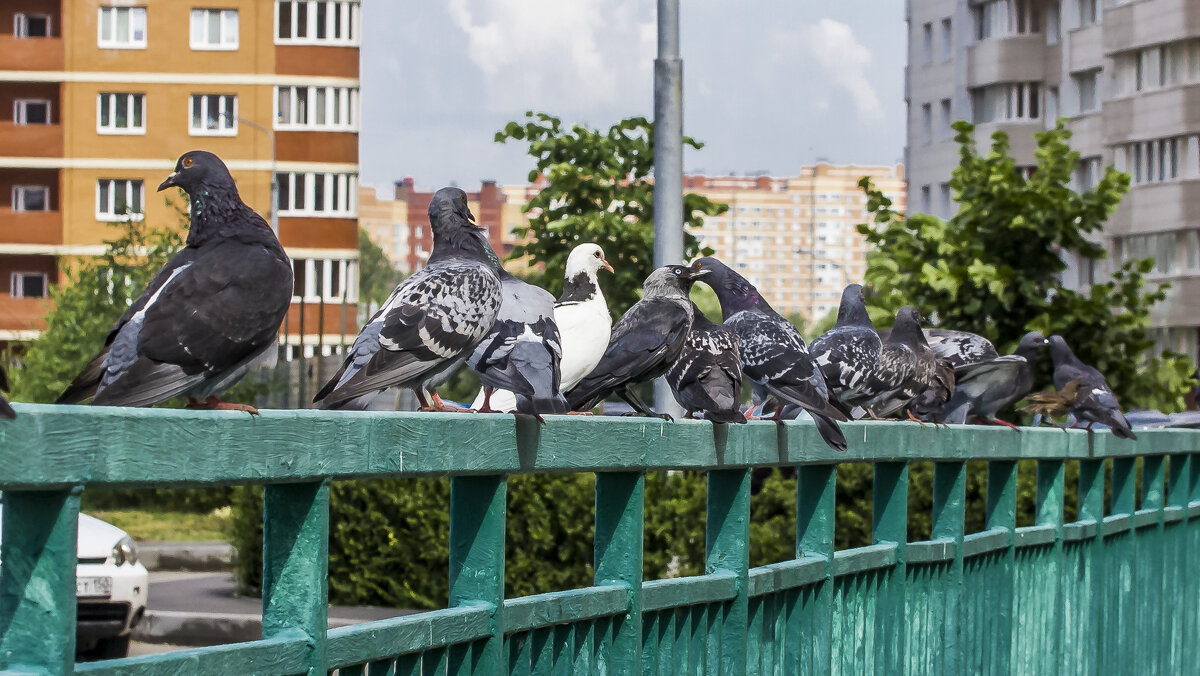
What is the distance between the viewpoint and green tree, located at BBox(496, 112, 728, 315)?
1817 centimetres

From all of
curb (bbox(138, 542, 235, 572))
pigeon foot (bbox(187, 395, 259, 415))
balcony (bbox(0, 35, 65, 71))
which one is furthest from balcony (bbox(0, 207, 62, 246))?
pigeon foot (bbox(187, 395, 259, 415))

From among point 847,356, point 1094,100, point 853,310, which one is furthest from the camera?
point 1094,100

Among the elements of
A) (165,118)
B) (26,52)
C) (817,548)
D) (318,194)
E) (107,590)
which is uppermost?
(26,52)

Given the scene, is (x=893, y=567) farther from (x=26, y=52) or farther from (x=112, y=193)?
(x=26, y=52)

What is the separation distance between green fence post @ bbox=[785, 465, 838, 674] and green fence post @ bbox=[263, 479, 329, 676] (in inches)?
83.5

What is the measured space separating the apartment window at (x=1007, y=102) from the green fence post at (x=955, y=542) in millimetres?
65851

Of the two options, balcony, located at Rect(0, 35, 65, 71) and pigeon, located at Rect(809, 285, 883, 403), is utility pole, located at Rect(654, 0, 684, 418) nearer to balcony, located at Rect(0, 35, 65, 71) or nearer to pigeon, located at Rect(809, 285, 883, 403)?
pigeon, located at Rect(809, 285, 883, 403)

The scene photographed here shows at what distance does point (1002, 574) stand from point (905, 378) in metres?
0.95

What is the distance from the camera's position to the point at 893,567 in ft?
16.9

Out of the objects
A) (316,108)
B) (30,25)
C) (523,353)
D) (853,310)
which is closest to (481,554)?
(523,353)

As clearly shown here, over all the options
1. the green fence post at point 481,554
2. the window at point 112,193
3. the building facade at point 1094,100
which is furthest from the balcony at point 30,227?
the green fence post at point 481,554

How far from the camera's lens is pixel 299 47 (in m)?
63.9

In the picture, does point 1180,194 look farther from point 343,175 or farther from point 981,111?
point 343,175

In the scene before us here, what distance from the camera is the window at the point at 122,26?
6394 cm
